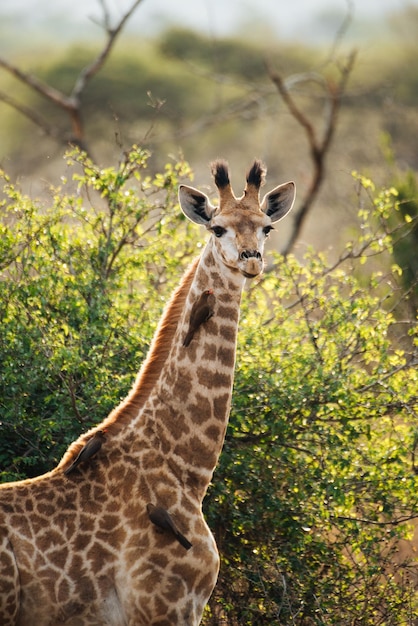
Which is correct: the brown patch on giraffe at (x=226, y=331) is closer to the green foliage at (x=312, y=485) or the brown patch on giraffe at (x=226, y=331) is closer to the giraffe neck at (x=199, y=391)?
the giraffe neck at (x=199, y=391)

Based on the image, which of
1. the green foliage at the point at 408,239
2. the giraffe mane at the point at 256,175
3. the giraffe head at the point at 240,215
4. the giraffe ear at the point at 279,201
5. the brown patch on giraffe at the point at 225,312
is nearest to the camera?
the giraffe head at the point at 240,215

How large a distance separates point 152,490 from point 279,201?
80.8 inches

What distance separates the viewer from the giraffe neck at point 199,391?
6520 millimetres

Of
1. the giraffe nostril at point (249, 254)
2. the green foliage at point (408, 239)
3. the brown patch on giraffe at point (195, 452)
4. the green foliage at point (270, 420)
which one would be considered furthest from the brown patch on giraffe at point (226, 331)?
the green foliage at point (408, 239)

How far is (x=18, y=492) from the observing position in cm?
627

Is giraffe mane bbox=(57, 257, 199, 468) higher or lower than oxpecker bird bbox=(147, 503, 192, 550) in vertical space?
higher

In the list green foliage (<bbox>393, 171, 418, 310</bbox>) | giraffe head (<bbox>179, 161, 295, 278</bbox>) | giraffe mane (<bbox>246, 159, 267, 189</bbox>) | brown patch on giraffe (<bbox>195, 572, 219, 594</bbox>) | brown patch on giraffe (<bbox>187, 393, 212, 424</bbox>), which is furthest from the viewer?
green foliage (<bbox>393, 171, 418, 310</bbox>)

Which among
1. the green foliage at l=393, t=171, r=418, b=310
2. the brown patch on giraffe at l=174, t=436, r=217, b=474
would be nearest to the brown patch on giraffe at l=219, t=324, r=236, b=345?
the brown patch on giraffe at l=174, t=436, r=217, b=474

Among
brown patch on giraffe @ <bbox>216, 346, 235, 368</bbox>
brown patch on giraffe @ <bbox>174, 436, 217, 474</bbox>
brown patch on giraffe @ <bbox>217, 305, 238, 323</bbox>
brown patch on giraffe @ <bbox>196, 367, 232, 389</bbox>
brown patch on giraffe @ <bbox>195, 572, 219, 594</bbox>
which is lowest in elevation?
brown patch on giraffe @ <bbox>195, 572, 219, 594</bbox>

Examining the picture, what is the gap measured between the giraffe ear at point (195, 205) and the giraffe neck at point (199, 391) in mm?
263

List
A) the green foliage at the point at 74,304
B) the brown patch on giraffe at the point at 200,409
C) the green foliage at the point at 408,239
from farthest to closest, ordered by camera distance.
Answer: the green foliage at the point at 408,239 < the green foliage at the point at 74,304 < the brown patch on giraffe at the point at 200,409

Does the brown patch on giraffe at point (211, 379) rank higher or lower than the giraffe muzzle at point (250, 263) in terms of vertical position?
lower

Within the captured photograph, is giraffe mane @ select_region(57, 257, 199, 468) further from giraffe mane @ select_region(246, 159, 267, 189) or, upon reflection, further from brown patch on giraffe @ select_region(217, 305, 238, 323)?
giraffe mane @ select_region(246, 159, 267, 189)

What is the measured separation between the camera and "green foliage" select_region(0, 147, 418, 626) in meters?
7.92
